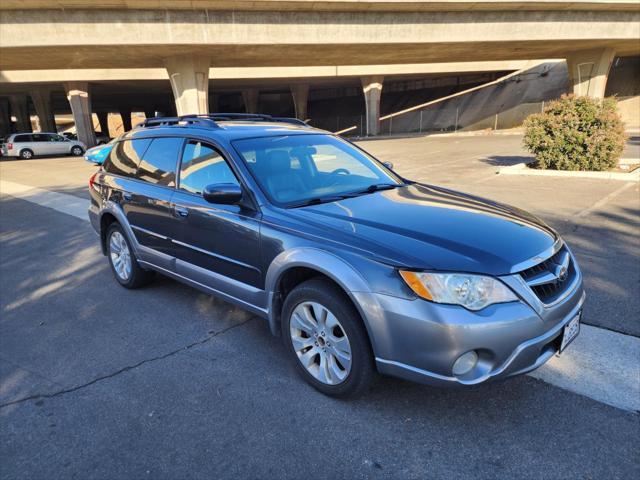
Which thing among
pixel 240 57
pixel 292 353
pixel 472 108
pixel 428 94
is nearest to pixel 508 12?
pixel 240 57

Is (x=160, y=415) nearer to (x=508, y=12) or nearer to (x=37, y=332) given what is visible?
(x=37, y=332)

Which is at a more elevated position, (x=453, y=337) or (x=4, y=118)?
(x=4, y=118)

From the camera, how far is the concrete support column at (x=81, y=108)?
111 feet

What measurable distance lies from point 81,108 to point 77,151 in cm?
806

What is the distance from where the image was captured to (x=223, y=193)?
3154mm

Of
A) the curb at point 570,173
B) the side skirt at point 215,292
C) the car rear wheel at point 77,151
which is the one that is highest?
the side skirt at point 215,292

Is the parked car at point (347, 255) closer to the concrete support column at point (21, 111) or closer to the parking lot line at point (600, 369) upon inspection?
the parking lot line at point (600, 369)

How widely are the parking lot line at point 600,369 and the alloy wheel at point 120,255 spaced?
13.3 feet

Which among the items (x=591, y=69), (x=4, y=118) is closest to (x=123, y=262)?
(x=591, y=69)

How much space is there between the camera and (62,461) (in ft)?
8.29

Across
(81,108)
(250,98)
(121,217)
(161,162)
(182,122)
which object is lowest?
(121,217)

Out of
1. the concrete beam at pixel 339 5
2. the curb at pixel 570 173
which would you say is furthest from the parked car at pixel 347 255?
the concrete beam at pixel 339 5

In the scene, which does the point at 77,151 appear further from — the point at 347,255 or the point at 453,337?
the point at 453,337

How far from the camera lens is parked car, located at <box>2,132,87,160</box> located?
2619cm
